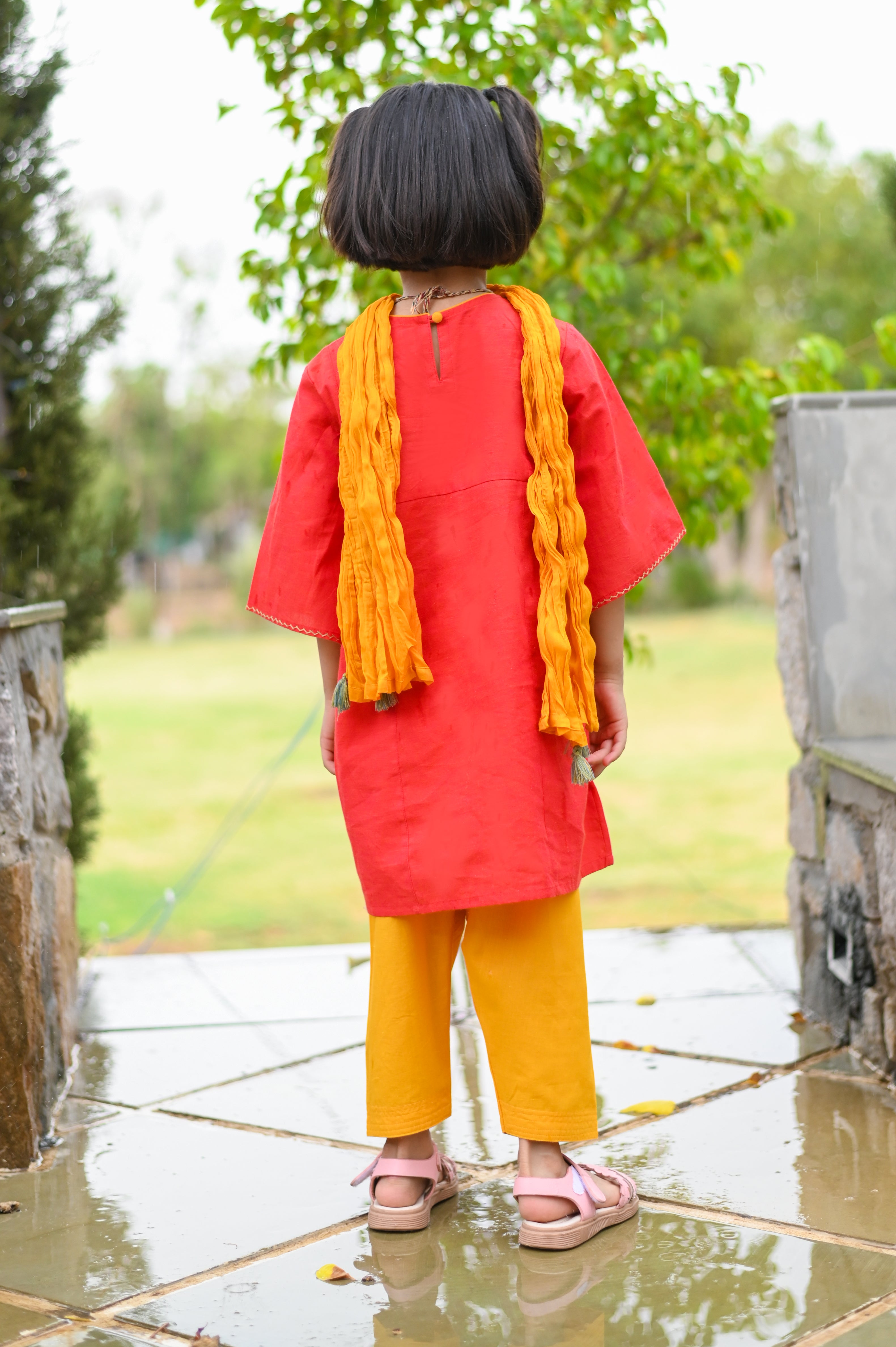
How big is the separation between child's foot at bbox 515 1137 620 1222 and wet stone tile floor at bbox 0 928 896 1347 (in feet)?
0.17

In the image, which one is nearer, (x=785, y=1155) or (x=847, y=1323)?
(x=847, y=1323)

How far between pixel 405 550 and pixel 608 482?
0.32 meters

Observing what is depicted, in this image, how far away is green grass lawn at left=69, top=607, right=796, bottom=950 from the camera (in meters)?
8.30

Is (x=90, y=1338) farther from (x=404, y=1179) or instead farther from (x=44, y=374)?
(x=44, y=374)

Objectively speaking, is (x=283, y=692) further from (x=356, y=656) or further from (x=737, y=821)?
(x=356, y=656)

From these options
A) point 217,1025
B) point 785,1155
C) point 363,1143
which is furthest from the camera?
point 217,1025

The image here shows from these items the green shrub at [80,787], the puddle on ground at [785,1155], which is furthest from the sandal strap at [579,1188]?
the green shrub at [80,787]

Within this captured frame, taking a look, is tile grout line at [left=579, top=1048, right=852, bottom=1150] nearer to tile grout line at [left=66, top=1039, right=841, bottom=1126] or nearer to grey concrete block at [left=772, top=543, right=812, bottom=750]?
tile grout line at [left=66, top=1039, right=841, bottom=1126]

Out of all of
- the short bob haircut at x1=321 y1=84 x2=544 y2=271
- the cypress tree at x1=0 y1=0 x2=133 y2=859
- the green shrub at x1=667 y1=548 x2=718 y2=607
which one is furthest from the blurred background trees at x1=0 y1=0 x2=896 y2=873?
the green shrub at x1=667 y1=548 x2=718 y2=607

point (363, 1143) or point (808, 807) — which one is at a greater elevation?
point (808, 807)

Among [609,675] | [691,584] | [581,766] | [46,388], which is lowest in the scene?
[691,584]

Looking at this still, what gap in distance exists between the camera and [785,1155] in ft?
8.04

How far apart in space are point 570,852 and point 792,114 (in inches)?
892

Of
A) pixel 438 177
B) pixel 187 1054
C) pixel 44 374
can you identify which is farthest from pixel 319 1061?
pixel 44 374
